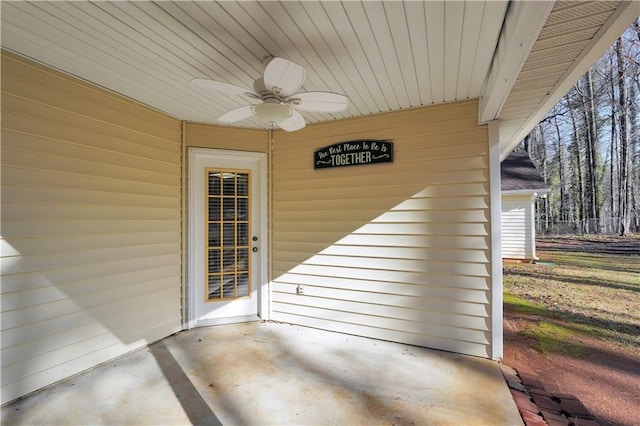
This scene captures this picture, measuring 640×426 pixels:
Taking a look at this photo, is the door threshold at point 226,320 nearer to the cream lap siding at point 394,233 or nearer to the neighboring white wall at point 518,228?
the cream lap siding at point 394,233

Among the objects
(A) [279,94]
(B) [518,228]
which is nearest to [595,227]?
(B) [518,228]

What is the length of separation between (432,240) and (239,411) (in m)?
2.11

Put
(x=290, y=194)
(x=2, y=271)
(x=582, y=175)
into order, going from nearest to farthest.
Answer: (x=2, y=271) < (x=290, y=194) < (x=582, y=175)

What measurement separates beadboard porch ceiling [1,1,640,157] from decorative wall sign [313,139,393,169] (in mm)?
593

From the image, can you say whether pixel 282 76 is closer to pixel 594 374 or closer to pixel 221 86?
pixel 221 86

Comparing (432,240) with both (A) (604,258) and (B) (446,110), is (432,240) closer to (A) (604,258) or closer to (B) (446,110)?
(B) (446,110)

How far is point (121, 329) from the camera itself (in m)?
2.57

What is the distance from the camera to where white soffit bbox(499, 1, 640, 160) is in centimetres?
112

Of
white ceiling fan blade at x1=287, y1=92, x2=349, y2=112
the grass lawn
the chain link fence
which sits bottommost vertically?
the grass lawn

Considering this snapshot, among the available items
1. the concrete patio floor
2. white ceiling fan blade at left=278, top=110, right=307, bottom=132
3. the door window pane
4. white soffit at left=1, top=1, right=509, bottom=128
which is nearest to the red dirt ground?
the concrete patio floor

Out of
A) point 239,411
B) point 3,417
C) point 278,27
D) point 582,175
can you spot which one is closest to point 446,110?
point 278,27

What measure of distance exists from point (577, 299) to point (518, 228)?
10.2 ft

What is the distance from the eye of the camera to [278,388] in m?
2.07

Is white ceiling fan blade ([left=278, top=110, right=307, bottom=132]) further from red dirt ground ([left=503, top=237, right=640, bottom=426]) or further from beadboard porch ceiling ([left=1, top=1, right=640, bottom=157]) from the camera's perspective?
red dirt ground ([left=503, top=237, right=640, bottom=426])
